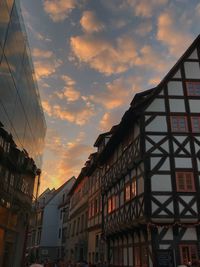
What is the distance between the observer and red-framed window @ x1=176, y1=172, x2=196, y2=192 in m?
17.8

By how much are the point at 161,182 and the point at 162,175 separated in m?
0.42

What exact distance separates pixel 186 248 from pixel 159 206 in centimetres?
250

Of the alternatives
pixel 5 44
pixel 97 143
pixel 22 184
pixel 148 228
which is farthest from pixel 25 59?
pixel 97 143

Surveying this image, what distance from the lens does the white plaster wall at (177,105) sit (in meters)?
20.0

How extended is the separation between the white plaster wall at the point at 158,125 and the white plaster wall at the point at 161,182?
2.93 m

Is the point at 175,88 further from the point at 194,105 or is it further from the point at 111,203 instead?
the point at 111,203

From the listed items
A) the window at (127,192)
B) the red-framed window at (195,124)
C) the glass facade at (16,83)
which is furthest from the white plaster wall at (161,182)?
the glass facade at (16,83)

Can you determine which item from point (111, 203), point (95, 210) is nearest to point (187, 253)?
point (111, 203)

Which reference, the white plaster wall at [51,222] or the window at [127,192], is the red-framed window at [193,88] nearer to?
the window at [127,192]

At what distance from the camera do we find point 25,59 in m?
18.2

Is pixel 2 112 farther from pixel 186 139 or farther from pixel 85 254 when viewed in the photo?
pixel 85 254

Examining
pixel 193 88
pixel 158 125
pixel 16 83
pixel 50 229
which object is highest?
pixel 193 88

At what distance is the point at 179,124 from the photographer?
64.2 ft

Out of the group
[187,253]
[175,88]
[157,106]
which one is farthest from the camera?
[175,88]
